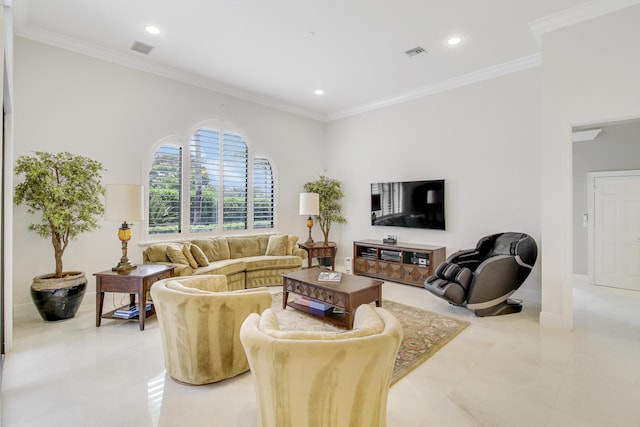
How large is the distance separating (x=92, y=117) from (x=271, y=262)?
10.6 feet

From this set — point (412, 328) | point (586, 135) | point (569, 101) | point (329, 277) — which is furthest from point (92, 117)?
point (586, 135)

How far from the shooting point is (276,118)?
6324 millimetres

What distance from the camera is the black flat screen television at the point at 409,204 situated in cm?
535

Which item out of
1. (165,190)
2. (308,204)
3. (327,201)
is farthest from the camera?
(327,201)

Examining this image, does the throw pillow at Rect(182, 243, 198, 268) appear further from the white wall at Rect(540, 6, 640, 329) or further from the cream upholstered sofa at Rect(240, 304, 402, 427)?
the white wall at Rect(540, 6, 640, 329)

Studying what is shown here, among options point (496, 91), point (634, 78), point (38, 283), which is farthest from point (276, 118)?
point (634, 78)

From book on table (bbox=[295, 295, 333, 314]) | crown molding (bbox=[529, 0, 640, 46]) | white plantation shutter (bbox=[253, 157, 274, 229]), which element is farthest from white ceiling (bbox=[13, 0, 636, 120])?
book on table (bbox=[295, 295, 333, 314])

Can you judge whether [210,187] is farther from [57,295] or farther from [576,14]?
[576,14]

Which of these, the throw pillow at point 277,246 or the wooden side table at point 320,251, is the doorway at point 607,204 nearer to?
the wooden side table at point 320,251

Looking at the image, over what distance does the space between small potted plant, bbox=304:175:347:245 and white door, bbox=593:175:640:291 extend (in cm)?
452

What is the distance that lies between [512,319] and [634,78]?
2.82 m

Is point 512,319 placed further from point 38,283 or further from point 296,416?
point 38,283

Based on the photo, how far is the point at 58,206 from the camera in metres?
3.44

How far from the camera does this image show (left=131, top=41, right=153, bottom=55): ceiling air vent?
4074 mm
